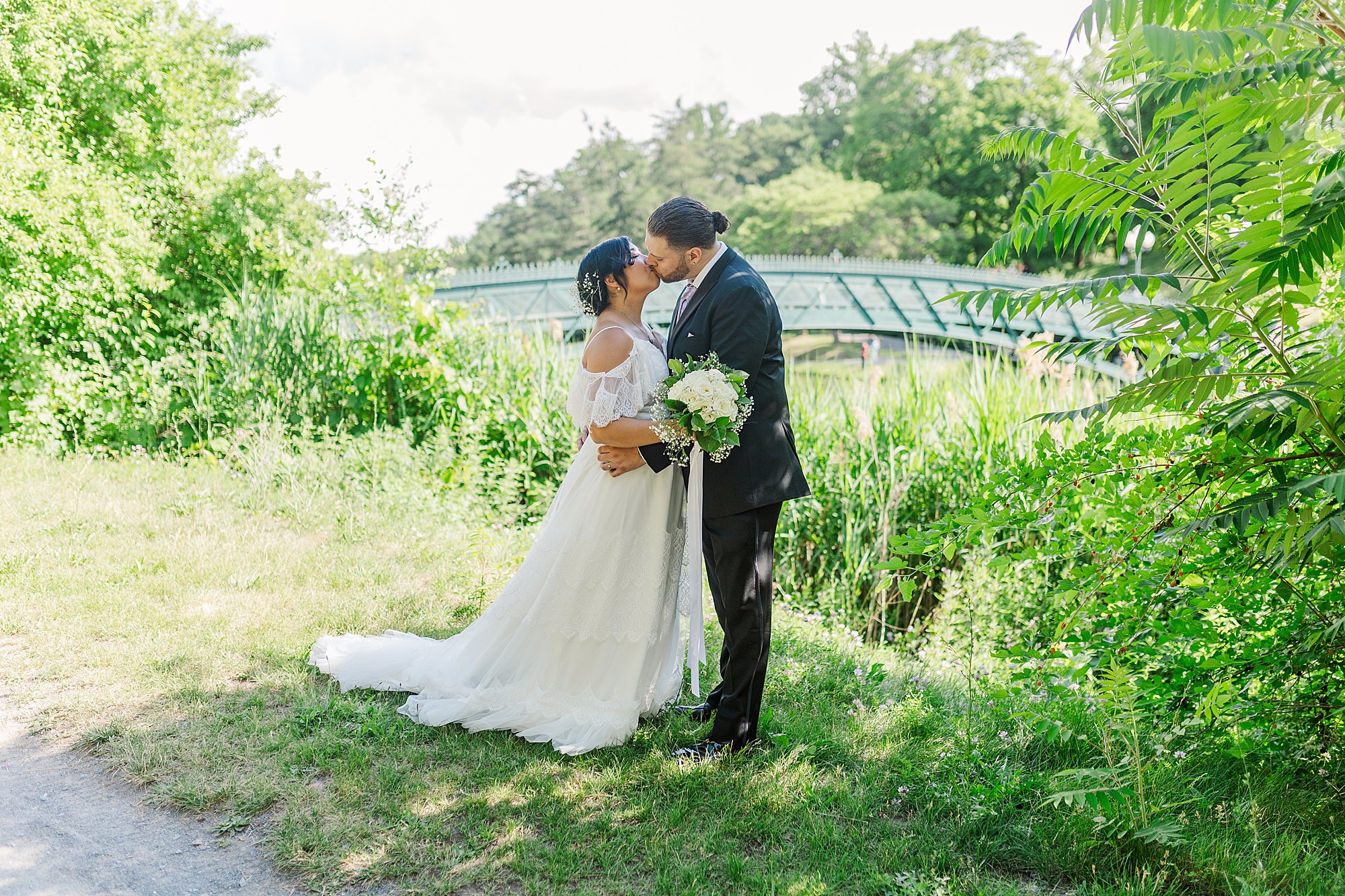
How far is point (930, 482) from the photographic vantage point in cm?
621

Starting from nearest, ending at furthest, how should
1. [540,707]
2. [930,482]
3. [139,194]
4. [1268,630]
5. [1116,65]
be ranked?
1. [1116,65]
2. [1268,630]
3. [540,707]
4. [930,482]
5. [139,194]

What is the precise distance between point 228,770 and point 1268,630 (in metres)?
4.07

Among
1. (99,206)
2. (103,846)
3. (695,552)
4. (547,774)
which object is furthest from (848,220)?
(103,846)

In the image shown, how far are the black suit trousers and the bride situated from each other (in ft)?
1.24

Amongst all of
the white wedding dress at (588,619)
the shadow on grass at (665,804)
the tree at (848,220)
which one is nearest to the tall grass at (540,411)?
the shadow on grass at (665,804)

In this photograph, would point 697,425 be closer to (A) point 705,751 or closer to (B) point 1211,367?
(A) point 705,751

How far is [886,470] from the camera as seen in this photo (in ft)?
20.7

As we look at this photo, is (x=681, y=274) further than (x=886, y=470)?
No

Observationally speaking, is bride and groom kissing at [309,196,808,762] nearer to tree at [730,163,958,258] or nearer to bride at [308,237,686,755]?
bride at [308,237,686,755]

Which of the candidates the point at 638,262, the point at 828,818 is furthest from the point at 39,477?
the point at 828,818

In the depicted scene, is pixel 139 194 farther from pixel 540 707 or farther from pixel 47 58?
pixel 540 707

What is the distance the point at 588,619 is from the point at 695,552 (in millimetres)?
663

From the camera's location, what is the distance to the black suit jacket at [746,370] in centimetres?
331

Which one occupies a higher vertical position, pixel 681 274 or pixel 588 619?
pixel 681 274
